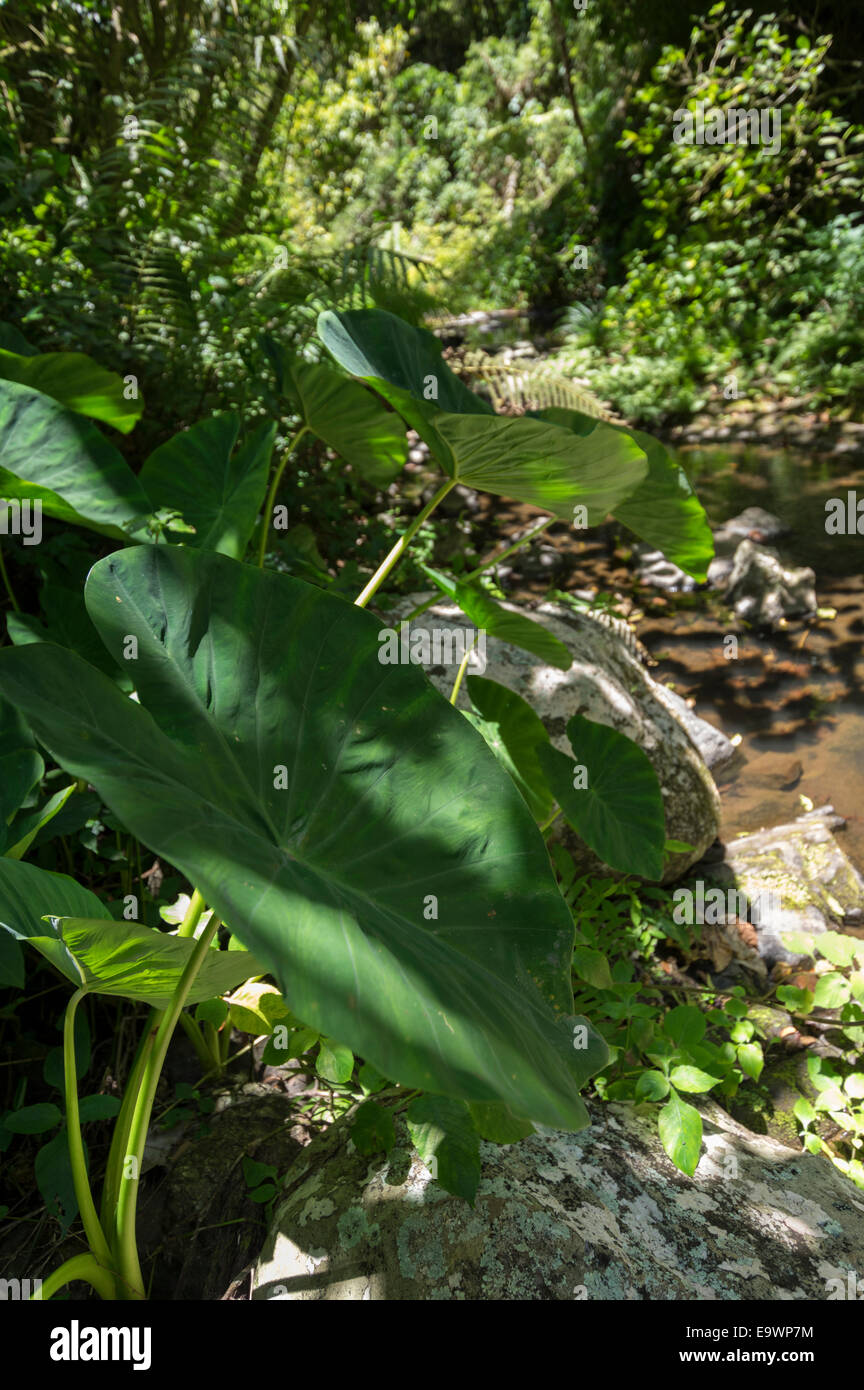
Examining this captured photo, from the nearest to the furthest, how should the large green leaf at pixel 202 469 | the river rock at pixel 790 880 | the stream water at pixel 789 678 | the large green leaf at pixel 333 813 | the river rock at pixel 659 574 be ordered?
1. the large green leaf at pixel 333 813
2. the large green leaf at pixel 202 469
3. the river rock at pixel 790 880
4. the stream water at pixel 789 678
5. the river rock at pixel 659 574

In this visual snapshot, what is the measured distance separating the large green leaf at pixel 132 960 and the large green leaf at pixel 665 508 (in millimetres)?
1060

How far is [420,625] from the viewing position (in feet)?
8.57

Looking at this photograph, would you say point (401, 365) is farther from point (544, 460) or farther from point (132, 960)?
point (132, 960)

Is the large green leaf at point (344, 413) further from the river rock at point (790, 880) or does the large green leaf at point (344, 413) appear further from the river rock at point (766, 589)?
the river rock at point (766, 589)

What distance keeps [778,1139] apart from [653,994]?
0.39 meters

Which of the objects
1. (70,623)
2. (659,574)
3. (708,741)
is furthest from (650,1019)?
(659,574)

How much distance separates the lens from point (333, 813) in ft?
3.17

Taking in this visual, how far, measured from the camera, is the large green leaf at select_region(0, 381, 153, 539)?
1495 millimetres

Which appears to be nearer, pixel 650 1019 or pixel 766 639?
pixel 650 1019

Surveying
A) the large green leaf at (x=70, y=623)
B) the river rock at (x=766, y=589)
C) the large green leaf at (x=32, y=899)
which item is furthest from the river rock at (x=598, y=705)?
the river rock at (x=766, y=589)

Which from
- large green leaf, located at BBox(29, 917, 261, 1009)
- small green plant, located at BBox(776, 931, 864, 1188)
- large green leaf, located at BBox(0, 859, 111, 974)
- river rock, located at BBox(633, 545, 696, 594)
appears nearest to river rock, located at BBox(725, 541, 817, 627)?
river rock, located at BBox(633, 545, 696, 594)

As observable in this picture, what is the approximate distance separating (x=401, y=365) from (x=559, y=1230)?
1.42 metres

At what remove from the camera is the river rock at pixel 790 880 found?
238cm
